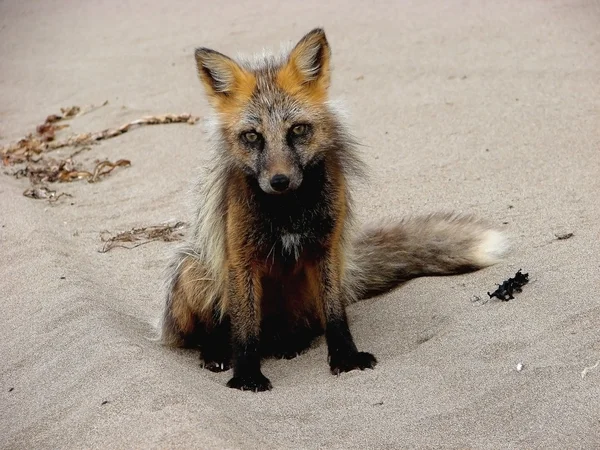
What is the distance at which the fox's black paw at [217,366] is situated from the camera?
5.42 m

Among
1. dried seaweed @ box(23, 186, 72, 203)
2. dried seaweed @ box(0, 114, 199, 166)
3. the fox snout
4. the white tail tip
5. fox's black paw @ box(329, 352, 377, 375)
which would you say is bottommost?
dried seaweed @ box(0, 114, 199, 166)

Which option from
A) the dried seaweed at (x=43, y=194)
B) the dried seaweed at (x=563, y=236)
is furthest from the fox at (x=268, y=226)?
the dried seaweed at (x=43, y=194)

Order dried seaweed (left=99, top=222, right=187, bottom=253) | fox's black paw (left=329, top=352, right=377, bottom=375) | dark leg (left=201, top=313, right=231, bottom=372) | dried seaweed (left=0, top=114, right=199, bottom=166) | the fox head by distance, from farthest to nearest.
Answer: dried seaweed (left=0, top=114, right=199, bottom=166), dried seaweed (left=99, top=222, right=187, bottom=253), dark leg (left=201, top=313, right=231, bottom=372), fox's black paw (left=329, top=352, right=377, bottom=375), the fox head

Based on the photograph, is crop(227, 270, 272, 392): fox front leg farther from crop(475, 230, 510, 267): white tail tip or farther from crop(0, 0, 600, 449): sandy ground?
crop(475, 230, 510, 267): white tail tip

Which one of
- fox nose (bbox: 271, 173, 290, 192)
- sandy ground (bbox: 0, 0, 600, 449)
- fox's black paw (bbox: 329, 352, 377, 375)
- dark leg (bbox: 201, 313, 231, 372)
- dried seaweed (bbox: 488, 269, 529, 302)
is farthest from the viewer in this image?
dark leg (bbox: 201, 313, 231, 372)

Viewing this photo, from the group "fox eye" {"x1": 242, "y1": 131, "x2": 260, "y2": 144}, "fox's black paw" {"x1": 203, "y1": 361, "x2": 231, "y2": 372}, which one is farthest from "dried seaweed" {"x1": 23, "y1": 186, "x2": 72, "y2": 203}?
"fox eye" {"x1": 242, "y1": 131, "x2": 260, "y2": 144}

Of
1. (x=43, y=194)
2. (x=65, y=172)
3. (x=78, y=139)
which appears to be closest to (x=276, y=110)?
(x=43, y=194)

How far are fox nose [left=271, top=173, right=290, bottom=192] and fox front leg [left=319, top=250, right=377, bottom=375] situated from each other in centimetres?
65

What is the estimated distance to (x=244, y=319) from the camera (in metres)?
5.18

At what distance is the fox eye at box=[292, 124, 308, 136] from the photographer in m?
4.97

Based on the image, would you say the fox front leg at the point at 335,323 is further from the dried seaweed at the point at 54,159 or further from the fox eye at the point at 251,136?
the dried seaweed at the point at 54,159

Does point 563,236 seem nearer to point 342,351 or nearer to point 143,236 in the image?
point 342,351

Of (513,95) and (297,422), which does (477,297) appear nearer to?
(297,422)

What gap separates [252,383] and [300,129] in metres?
1.47
